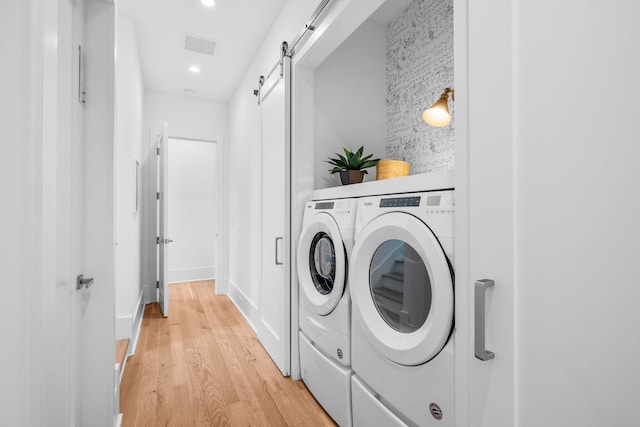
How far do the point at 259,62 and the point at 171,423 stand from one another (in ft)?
9.94

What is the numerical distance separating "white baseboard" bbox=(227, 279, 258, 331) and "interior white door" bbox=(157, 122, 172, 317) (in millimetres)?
776

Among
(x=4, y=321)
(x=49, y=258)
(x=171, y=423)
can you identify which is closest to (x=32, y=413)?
(x=4, y=321)

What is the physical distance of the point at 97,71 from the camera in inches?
→ 53.7

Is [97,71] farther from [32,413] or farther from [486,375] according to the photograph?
[486,375]

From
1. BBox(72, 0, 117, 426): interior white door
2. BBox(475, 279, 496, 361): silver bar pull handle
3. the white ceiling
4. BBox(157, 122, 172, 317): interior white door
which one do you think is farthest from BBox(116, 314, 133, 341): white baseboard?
BBox(475, 279, 496, 361): silver bar pull handle

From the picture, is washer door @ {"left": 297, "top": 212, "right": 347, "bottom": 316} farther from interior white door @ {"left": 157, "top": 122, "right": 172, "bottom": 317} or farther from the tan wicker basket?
interior white door @ {"left": 157, "top": 122, "right": 172, "bottom": 317}

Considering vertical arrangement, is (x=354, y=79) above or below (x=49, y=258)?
above

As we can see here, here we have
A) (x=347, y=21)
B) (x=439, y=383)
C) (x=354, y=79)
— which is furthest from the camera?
(x=354, y=79)

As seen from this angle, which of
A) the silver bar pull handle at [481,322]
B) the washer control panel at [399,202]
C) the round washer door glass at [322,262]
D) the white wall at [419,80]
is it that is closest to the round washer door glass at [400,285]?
the washer control panel at [399,202]

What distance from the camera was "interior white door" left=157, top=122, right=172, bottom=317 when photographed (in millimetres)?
3230

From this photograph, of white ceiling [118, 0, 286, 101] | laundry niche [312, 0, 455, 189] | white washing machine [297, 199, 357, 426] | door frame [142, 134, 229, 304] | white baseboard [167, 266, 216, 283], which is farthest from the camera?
white baseboard [167, 266, 216, 283]

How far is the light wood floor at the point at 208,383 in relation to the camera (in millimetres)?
1736

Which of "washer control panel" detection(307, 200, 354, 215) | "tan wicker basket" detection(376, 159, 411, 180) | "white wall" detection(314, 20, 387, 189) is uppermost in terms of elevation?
"white wall" detection(314, 20, 387, 189)

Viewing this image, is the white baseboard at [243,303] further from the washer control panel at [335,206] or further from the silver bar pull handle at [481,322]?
the silver bar pull handle at [481,322]
